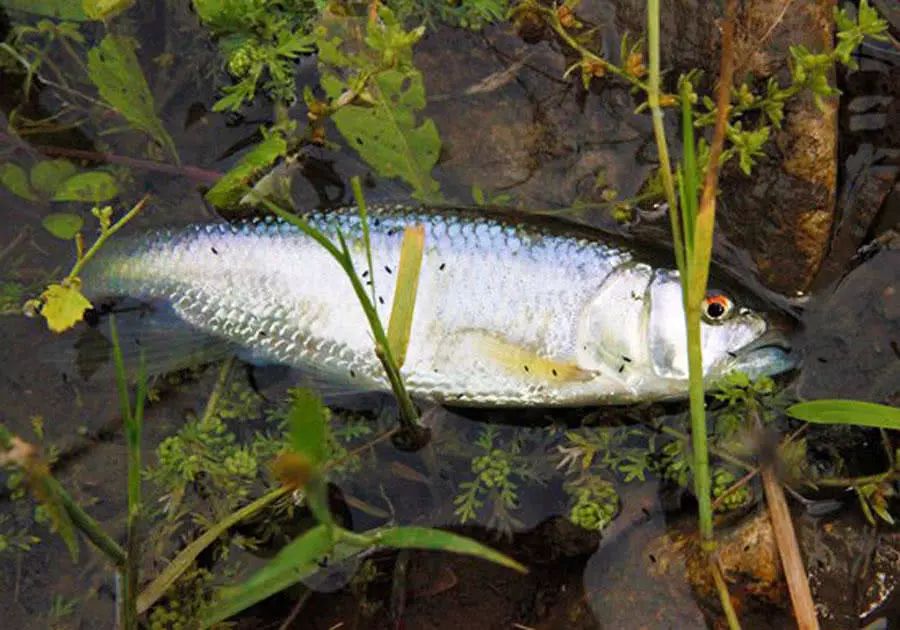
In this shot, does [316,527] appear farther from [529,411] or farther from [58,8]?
[58,8]

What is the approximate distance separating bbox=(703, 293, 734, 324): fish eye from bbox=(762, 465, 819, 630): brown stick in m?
0.58

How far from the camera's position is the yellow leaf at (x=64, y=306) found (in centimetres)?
320

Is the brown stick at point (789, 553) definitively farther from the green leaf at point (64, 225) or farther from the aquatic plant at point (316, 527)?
the green leaf at point (64, 225)

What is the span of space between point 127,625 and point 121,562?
9.0 inches

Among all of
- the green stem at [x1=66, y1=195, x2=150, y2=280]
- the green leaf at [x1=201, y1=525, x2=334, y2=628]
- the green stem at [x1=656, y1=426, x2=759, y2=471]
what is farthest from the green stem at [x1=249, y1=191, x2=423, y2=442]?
the green stem at [x1=656, y1=426, x2=759, y2=471]

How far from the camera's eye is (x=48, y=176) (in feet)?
12.0

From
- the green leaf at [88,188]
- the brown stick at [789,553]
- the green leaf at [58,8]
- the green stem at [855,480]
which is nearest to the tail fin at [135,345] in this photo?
the green leaf at [88,188]

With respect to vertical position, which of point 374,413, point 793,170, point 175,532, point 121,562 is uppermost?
point 793,170

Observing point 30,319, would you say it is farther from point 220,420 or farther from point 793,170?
point 793,170

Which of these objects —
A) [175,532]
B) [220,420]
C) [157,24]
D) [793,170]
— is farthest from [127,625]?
[793,170]

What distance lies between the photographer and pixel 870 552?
317 cm

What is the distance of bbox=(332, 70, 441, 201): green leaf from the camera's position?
3318mm

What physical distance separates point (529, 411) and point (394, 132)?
1113mm

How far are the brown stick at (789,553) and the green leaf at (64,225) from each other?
2652 mm
